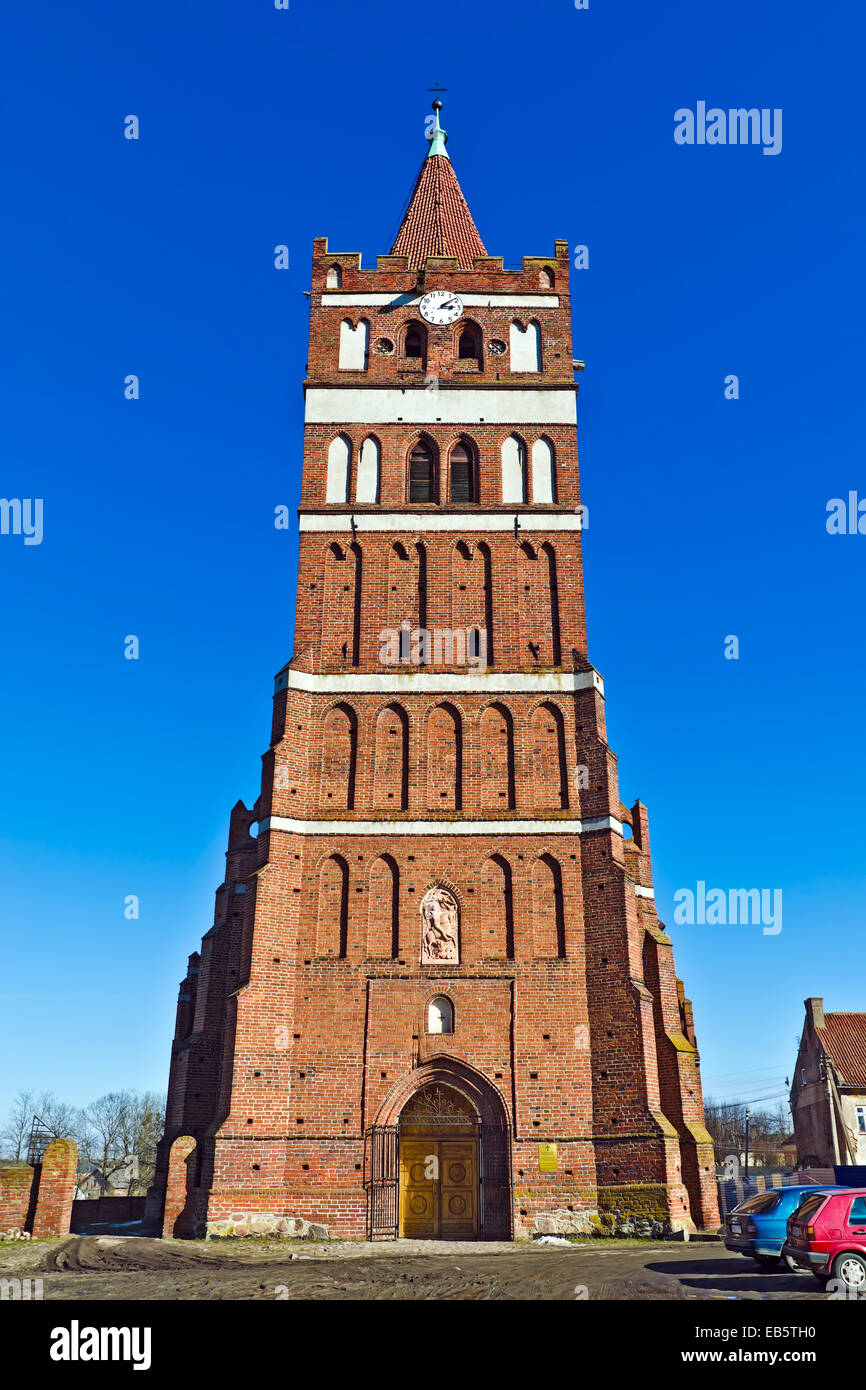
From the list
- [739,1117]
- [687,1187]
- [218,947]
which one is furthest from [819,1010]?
[739,1117]

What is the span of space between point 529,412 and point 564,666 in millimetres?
6755

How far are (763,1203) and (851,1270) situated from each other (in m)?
4.07

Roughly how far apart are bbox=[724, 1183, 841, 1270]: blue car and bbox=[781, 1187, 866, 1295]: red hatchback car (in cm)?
209

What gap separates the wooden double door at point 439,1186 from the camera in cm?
1977

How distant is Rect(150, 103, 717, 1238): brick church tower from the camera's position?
64.7ft

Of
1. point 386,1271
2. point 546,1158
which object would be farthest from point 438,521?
point 386,1271

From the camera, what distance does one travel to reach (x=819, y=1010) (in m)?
50.3

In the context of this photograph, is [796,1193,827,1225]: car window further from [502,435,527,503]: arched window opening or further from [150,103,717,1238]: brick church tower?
[502,435,527,503]: arched window opening

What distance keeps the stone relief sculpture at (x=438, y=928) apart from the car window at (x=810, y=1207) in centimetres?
857

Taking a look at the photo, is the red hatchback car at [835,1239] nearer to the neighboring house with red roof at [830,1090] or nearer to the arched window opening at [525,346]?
the arched window opening at [525,346]

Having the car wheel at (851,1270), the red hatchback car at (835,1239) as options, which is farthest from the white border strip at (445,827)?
the car wheel at (851,1270)

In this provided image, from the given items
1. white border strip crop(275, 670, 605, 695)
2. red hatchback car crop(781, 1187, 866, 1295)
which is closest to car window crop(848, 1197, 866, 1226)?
red hatchback car crop(781, 1187, 866, 1295)

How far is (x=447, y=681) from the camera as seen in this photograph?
23.3 metres
